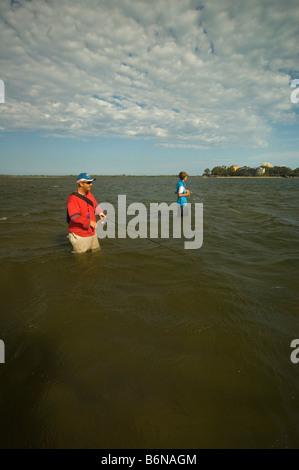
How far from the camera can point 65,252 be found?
7113mm

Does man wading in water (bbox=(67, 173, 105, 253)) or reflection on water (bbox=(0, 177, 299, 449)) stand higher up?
man wading in water (bbox=(67, 173, 105, 253))

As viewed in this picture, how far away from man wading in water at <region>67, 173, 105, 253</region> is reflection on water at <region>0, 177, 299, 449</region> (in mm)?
755

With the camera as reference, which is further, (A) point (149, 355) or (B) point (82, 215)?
(B) point (82, 215)

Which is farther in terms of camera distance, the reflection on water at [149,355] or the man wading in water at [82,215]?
the man wading in water at [82,215]

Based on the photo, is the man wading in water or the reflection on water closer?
the reflection on water

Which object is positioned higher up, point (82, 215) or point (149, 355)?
point (82, 215)

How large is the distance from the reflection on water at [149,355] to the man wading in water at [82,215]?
29.7 inches

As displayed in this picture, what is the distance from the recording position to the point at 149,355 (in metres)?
3.01

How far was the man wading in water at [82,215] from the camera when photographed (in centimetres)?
598

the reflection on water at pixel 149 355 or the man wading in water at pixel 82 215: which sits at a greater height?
the man wading in water at pixel 82 215

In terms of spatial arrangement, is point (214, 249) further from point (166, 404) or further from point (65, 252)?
point (166, 404)

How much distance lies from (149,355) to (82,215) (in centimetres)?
436

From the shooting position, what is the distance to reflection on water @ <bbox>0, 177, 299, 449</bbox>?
2148 mm
